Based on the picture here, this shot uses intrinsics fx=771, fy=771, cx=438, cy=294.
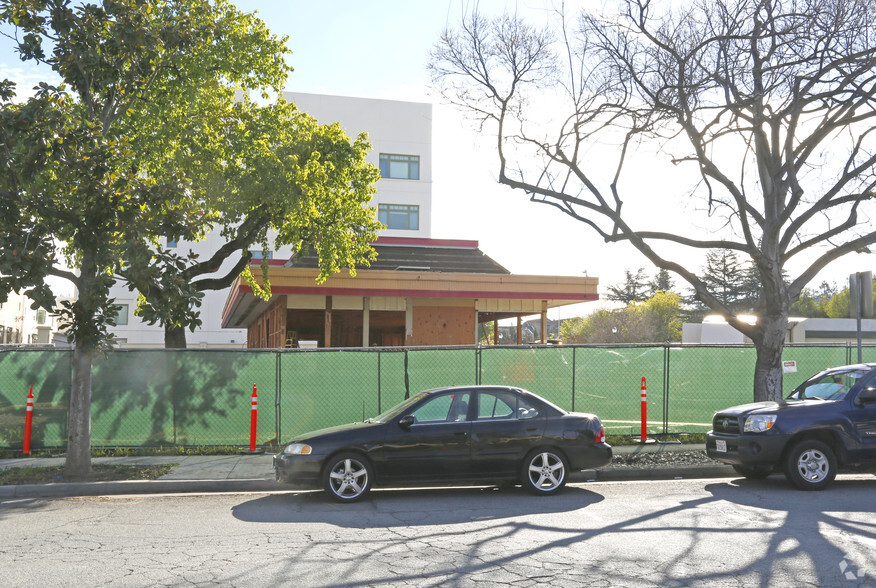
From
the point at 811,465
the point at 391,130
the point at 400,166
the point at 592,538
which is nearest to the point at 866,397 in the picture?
the point at 811,465

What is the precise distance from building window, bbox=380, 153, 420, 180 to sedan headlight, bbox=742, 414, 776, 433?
131ft

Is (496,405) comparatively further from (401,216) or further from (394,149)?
(394,149)

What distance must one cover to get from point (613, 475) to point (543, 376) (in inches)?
156

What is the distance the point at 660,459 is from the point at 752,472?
197 centimetres

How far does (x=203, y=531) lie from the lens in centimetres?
774

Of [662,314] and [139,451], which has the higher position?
[662,314]

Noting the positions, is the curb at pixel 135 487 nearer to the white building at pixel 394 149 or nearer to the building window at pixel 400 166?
the white building at pixel 394 149

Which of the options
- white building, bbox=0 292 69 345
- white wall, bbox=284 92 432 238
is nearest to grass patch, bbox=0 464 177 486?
white wall, bbox=284 92 432 238

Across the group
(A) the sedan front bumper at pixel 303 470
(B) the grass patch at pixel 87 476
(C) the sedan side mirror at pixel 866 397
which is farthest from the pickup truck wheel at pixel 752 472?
(B) the grass patch at pixel 87 476

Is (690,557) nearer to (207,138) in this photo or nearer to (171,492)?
(171,492)

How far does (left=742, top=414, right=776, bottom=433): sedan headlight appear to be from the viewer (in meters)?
10.3

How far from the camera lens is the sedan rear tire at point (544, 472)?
9.80 meters

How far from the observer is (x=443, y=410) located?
9.95 meters

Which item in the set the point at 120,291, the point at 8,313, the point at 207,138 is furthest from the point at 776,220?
the point at 8,313
